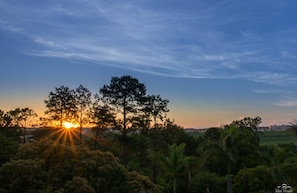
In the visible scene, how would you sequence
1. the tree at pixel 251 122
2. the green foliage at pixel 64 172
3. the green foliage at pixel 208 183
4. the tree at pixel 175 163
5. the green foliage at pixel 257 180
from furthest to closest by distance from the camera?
1. the tree at pixel 251 122
2. the tree at pixel 175 163
3. the green foliage at pixel 208 183
4. the green foliage at pixel 257 180
5. the green foliage at pixel 64 172

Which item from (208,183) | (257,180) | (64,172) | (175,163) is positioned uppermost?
(64,172)

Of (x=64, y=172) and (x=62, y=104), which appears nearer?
(x=64, y=172)

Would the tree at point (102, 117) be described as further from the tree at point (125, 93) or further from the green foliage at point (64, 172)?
the green foliage at point (64, 172)

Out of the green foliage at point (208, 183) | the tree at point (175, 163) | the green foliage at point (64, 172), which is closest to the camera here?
the green foliage at point (64, 172)

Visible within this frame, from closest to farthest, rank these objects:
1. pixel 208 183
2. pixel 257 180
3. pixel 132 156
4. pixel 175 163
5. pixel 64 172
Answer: pixel 64 172 < pixel 257 180 < pixel 208 183 < pixel 175 163 < pixel 132 156

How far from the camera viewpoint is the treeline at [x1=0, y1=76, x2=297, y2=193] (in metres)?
14.8

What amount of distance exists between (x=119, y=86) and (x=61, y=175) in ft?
71.6

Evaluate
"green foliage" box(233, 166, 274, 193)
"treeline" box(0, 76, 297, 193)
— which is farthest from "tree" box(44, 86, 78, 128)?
"green foliage" box(233, 166, 274, 193)

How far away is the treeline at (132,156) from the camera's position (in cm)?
1483

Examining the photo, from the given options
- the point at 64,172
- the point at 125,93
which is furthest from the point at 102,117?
the point at 64,172

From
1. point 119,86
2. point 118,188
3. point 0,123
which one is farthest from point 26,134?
point 118,188

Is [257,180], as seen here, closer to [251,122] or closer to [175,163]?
[175,163]

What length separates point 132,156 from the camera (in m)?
40.5

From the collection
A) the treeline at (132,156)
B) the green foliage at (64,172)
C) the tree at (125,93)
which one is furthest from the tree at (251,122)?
the green foliage at (64,172)
